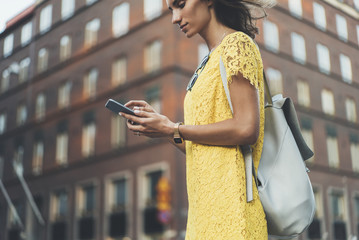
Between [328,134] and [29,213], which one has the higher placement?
[328,134]

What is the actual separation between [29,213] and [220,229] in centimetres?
2186

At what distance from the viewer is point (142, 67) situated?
1873 cm

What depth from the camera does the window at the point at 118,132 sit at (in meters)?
18.8

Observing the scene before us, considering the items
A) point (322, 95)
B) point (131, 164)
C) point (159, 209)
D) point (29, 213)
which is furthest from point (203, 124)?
point (29, 213)

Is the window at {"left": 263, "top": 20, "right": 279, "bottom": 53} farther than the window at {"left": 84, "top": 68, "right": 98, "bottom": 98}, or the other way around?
the window at {"left": 84, "top": 68, "right": 98, "bottom": 98}

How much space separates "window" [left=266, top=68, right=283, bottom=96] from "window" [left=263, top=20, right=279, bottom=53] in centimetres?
92

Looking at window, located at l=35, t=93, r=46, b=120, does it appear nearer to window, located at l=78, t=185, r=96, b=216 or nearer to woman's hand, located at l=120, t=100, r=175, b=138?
window, located at l=78, t=185, r=96, b=216

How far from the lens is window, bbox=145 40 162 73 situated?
18.0 metres

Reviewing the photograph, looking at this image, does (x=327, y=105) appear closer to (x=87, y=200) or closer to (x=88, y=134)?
(x=88, y=134)

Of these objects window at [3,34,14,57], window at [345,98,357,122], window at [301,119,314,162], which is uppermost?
window at [301,119,314,162]

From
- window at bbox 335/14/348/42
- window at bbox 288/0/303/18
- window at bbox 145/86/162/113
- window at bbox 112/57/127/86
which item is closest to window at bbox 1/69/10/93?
window at bbox 335/14/348/42

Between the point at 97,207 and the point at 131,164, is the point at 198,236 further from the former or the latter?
the point at 97,207

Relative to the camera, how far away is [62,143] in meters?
21.5

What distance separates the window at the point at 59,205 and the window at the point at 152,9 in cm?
857
